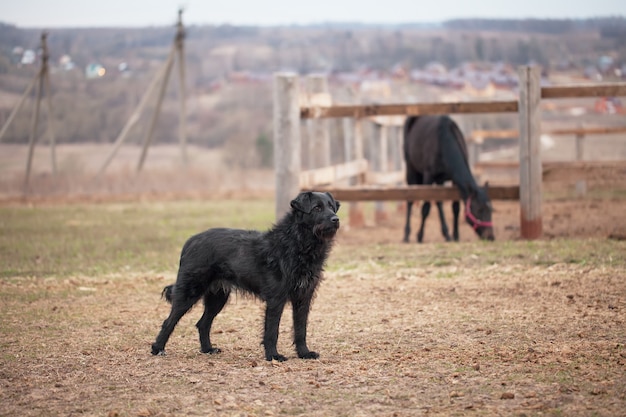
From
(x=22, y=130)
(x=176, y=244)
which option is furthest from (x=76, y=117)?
(x=176, y=244)

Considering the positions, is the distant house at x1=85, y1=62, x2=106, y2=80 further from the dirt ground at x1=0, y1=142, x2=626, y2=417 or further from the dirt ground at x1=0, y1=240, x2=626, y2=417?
the dirt ground at x1=0, y1=240, x2=626, y2=417

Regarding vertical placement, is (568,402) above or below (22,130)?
below

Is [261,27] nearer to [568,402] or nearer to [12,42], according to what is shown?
[12,42]

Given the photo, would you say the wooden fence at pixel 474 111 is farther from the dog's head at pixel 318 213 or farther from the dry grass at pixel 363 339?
the dog's head at pixel 318 213

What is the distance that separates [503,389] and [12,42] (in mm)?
27590

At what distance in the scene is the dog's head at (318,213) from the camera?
20.7 feet

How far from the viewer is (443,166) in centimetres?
1357

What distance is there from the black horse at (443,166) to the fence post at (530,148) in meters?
0.83

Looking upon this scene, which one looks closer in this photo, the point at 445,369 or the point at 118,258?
the point at 445,369

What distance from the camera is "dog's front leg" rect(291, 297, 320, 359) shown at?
21.0 feet

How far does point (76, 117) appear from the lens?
36750 millimetres

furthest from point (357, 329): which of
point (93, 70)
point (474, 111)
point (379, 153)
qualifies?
point (93, 70)

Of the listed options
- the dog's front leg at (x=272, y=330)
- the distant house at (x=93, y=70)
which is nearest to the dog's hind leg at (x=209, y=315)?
the dog's front leg at (x=272, y=330)

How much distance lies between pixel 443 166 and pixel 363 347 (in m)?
7.35
